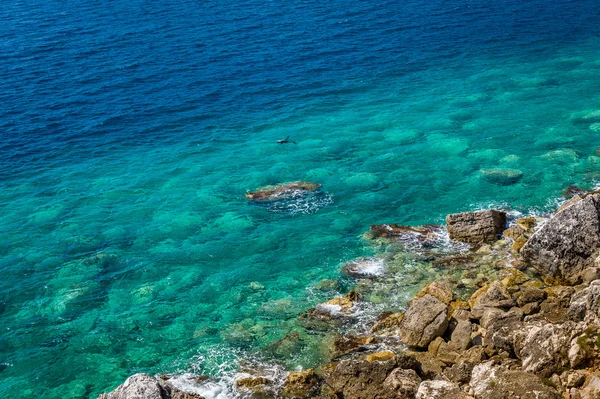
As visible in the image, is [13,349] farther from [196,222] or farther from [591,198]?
[591,198]

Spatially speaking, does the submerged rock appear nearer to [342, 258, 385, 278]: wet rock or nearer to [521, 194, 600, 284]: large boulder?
[342, 258, 385, 278]: wet rock

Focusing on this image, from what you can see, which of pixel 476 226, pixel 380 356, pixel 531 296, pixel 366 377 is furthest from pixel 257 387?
pixel 476 226

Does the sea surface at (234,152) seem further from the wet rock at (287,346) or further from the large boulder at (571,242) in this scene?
the large boulder at (571,242)

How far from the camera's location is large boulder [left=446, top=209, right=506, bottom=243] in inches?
1571

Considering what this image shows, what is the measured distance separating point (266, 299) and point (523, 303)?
14646 mm

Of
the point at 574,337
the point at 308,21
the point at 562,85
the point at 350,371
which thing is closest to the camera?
the point at 574,337

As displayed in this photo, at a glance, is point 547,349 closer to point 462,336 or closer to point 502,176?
point 462,336

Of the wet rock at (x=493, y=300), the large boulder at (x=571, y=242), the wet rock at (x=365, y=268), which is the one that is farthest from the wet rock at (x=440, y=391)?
the wet rock at (x=365, y=268)

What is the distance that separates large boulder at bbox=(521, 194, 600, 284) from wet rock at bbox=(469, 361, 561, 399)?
38.5 feet

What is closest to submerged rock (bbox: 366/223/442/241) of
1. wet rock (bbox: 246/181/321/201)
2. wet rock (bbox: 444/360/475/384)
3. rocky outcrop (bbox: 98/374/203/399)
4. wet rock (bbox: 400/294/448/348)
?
wet rock (bbox: 246/181/321/201)

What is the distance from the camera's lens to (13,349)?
3662 cm

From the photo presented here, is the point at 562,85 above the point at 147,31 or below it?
below

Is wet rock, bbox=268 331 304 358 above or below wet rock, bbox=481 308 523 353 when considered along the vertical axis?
below

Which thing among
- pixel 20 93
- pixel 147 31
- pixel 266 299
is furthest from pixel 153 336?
pixel 147 31
